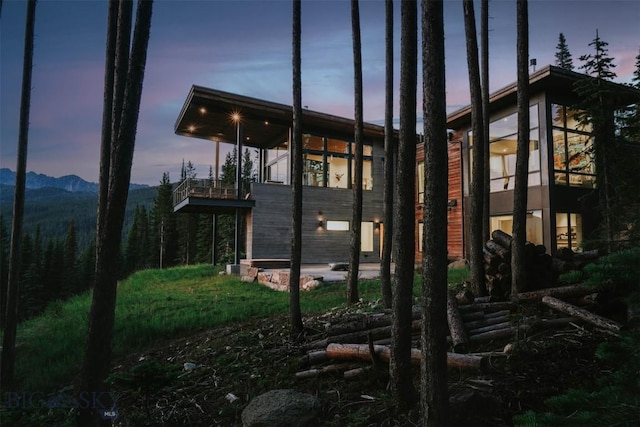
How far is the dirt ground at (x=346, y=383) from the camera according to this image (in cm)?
349

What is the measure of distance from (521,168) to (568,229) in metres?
10.7

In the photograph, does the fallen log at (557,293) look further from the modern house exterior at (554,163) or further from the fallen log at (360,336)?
the modern house exterior at (554,163)

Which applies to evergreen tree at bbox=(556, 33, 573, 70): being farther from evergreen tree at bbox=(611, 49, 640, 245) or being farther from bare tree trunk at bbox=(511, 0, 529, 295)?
bare tree trunk at bbox=(511, 0, 529, 295)

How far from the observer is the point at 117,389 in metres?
6.12

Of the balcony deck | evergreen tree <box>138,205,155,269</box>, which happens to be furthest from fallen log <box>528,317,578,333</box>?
evergreen tree <box>138,205,155,269</box>

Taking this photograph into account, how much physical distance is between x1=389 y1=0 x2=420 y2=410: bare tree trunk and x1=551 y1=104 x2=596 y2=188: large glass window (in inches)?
528

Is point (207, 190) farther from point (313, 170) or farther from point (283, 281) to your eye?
point (283, 281)

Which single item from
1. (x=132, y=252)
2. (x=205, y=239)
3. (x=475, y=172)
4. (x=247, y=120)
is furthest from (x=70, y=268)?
(x=475, y=172)

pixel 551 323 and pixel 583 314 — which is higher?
pixel 583 314

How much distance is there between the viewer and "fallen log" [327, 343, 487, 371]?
160 inches

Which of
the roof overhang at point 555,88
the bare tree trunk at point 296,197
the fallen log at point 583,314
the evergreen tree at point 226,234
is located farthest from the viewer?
the evergreen tree at point 226,234

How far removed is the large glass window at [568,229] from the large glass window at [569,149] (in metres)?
1.33

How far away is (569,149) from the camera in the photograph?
14.8 metres

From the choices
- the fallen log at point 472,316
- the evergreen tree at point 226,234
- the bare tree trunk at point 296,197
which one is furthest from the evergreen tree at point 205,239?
the fallen log at point 472,316
